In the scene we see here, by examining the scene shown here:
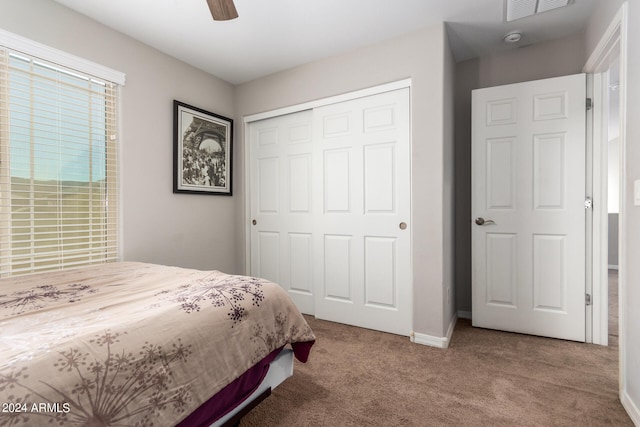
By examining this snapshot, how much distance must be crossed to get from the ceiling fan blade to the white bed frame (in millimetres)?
1610

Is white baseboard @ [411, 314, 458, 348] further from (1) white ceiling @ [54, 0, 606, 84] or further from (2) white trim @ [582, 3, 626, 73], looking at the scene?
(1) white ceiling @ [54, 0, 606, 84]

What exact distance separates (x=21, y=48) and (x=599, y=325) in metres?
4.34

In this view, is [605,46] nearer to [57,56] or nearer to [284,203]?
[284,203]

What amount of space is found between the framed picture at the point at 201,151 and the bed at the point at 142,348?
135 centimetres

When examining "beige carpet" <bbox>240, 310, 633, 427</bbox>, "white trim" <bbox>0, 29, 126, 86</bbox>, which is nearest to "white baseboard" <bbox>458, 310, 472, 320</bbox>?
"beige carpet" <bbox>240, 310, 633, 427</bbox>

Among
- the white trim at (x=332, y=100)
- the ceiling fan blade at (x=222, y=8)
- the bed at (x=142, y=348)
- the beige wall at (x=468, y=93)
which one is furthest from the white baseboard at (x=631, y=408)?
the ceiling fan blade at (x=222, y=8)

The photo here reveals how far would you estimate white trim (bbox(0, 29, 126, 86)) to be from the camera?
1813 mm

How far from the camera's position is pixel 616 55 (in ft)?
6.49

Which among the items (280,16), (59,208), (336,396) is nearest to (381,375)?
(336,396)

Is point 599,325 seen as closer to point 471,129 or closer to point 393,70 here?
point 471,129

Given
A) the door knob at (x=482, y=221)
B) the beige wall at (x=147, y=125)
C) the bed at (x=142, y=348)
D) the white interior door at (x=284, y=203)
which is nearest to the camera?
the bed at (x=142, y=348)

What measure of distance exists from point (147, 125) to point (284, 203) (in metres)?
1.38

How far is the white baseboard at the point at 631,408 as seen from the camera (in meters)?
1.42

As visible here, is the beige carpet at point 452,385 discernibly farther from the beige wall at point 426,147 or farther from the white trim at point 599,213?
the beige wall at point 426,147
